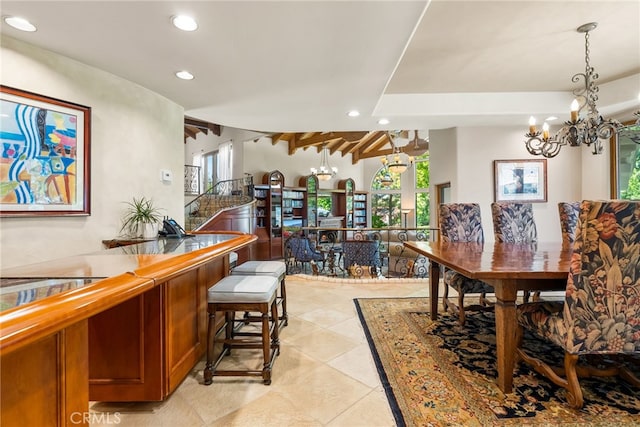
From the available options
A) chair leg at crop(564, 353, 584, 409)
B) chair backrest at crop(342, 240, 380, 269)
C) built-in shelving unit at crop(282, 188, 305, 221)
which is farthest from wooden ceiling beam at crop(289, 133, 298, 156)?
chair leg at crop(564, 353, 584, 409)

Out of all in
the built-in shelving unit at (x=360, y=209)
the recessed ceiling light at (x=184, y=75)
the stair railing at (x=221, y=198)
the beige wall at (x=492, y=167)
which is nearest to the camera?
the recessed ceiling light at (x=184, y=75)

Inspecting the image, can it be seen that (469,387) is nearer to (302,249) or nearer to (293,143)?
(302,249)

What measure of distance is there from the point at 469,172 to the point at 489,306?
250 cm

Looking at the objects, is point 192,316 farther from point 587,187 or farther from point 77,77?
point 587,187

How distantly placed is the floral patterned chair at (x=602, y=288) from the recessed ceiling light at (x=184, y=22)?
7.98 feet

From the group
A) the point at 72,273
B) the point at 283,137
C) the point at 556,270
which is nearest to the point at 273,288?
the point at 72,273

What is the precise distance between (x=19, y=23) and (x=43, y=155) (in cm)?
85

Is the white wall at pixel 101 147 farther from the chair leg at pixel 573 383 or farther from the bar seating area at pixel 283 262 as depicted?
the chair leg at pixel 573 383

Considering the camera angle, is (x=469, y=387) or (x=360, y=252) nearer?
(x=469, y=387)

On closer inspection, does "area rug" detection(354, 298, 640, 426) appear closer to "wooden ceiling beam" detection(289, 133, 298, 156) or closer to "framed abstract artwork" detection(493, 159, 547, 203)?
"framed abstract artwork" detection(493, 159, 547, 203)

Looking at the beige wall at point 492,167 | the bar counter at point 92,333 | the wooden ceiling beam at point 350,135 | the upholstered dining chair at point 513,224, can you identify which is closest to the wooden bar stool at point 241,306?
the bar counter at point 92,333

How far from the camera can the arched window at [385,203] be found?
1285 cm

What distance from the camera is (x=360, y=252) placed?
580 cm

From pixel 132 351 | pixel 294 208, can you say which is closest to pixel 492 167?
pixel 132 351
